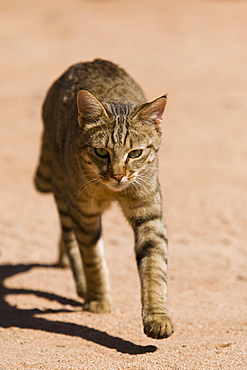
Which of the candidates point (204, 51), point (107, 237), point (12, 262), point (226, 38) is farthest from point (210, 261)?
point (226, 38)

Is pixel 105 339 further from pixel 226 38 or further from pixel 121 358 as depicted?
pixel 226 38

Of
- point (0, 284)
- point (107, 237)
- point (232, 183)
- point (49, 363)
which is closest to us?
point (49, 363)

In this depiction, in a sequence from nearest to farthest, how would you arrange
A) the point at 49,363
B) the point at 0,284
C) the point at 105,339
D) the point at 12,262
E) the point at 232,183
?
the point at 49,363 → the point at 105,339 → the point at 0,284 → the point at 12,262 → the point at 232,183

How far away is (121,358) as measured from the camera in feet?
14.6

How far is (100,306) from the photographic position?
236 inches

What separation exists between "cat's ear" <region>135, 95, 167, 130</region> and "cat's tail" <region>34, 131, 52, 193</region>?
7.10 feet

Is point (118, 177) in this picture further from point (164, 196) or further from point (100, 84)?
point (164, 196)

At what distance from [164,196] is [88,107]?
4.66 metres

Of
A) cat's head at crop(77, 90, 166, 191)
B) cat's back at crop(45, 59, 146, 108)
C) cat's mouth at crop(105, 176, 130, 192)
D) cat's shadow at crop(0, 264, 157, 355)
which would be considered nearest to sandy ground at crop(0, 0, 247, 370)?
cat's shadow at crop(0, 264, 157, 355)

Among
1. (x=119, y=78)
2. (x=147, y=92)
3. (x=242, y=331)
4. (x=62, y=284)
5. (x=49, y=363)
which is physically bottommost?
(x=49, y=363)

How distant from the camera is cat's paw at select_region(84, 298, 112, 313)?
5984 mm

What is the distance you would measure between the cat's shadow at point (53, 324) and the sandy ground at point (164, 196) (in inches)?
0.6

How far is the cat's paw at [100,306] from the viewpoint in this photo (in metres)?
5.98

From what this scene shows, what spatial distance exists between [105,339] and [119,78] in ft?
7.99
